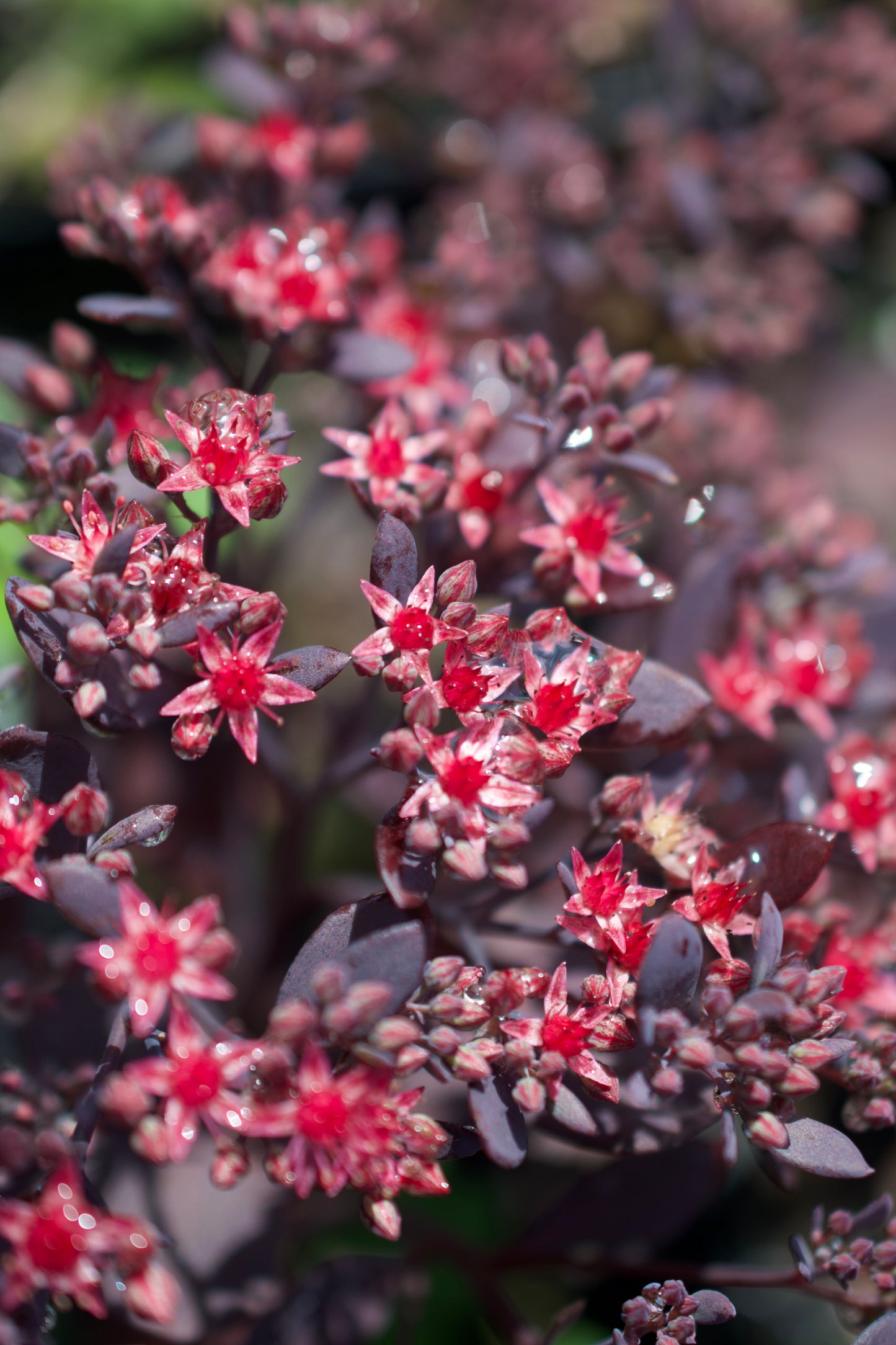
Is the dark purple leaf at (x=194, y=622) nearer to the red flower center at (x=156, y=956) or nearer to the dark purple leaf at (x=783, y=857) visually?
the red flower center at (x=156, y=956)

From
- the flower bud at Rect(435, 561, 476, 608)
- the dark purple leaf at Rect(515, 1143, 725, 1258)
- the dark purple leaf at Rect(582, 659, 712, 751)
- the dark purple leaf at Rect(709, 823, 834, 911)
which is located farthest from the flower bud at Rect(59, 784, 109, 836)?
the dark purple leaf at Rect(515, 1143, 725, 1258)

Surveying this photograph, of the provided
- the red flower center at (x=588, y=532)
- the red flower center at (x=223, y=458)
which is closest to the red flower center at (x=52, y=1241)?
the red flower center at (x=223, y=458)

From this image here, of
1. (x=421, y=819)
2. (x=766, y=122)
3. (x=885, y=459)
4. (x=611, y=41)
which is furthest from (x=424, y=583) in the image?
(x=611, y=41)

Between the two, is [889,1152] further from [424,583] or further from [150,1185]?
[424,583]

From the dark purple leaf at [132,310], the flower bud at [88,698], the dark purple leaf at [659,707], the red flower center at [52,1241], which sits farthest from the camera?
the dark purple leaf at [132,310]

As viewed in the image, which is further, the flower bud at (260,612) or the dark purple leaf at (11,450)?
the dark purple leaf at (11,450)

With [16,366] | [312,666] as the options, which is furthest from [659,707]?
[16,366]

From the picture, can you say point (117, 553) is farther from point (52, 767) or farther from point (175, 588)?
point (52, 767)
